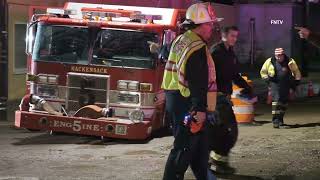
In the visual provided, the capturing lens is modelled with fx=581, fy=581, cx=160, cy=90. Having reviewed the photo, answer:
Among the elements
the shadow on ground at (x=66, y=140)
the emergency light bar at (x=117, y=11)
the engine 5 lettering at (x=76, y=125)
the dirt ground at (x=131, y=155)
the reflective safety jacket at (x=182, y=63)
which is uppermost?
the emergency light bar at (x=117, y=11)

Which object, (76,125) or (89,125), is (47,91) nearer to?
(76,125)

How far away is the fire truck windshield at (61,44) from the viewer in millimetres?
9969

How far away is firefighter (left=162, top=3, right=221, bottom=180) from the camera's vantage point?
5.30m

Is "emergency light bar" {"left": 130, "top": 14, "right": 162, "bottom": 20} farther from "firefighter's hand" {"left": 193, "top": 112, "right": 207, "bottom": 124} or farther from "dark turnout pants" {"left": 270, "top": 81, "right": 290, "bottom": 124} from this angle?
"firefighter's hand" {"left": 193, "top": 112, "right": 207, "bottom": 124}

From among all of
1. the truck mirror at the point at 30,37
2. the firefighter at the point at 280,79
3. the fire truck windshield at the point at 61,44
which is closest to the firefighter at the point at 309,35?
the fire truck windshield at the point at 61,44

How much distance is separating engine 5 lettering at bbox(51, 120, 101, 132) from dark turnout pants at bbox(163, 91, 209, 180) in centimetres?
397

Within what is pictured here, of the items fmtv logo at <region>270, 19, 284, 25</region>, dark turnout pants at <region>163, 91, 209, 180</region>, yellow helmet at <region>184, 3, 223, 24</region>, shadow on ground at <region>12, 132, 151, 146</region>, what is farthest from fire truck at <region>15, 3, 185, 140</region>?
fmtv logo at <region>270, 19, 284, 25</region>

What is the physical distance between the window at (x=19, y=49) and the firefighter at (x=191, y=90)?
38.0ft

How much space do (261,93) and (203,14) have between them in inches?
573

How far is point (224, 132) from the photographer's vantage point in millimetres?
7035

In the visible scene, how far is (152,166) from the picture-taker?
25.0 feet

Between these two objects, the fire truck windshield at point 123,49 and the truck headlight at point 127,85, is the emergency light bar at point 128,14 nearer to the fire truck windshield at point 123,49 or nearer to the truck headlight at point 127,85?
the fire truck windshield at point 123,49

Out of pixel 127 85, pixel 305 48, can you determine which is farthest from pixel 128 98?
pixel 305 48

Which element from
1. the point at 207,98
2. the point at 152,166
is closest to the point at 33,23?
the point at 152,166
